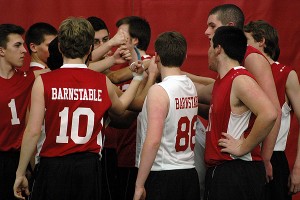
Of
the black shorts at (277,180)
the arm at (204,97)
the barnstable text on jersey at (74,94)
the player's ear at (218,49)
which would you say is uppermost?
the player's ear at (218,49)

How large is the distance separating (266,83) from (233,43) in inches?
18.0

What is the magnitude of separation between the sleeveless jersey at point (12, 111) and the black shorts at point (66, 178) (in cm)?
91

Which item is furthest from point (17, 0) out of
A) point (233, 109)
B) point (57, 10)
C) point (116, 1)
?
point (233, 109)

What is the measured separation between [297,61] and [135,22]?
2.50 metres

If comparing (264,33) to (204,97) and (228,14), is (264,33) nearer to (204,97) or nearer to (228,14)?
(228,14)

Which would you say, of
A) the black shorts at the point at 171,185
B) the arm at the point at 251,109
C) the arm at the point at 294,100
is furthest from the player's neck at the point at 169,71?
the arm at the point at 294,100

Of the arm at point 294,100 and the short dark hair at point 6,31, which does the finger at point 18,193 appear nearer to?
the short dark hair at point 6,31

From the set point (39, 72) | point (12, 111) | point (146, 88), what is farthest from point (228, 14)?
point (12, 111)

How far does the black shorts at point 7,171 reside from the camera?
5.55m

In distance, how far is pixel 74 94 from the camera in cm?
452

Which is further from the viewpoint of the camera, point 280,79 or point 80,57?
point 280,79

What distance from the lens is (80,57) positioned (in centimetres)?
466

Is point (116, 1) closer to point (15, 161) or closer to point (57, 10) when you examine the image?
point (57, 10)

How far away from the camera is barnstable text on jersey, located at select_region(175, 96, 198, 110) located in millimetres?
4730
